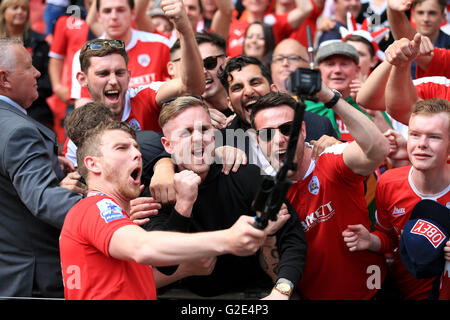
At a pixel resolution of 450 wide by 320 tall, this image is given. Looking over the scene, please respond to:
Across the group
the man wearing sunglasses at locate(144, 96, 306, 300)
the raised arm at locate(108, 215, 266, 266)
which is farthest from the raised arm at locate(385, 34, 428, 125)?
the raised arm at locate(108, 215, 266, 266)

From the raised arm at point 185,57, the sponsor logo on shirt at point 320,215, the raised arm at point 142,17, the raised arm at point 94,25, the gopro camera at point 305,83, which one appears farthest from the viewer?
the raised arm at point 94,25

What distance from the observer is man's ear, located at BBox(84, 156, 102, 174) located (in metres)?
3.05

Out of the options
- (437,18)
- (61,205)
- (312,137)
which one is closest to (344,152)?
(312,137)

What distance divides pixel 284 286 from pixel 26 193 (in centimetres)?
150

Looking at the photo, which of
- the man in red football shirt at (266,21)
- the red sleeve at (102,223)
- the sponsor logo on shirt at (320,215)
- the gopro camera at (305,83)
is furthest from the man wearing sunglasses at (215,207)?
the man in red football shirt at (266,21)

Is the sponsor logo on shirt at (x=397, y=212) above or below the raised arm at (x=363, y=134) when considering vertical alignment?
below

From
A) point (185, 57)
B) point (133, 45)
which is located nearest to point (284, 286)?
point (185, 57)

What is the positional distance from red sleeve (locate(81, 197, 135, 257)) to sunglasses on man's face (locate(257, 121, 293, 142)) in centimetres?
A: 124

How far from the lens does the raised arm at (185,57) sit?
3.80 m

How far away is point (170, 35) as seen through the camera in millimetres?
6477

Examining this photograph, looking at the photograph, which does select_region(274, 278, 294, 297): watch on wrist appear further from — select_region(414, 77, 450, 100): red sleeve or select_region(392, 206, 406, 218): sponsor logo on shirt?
select_region(414, 77, 450, 100): red sleeve

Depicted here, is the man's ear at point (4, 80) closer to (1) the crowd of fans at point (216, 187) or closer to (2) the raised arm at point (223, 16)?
(1) the crowd of fans at point (216, 187)

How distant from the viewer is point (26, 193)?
10.8 ft

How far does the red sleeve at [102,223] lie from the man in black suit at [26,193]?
1.51 ft
